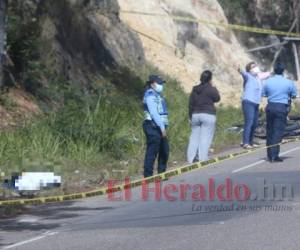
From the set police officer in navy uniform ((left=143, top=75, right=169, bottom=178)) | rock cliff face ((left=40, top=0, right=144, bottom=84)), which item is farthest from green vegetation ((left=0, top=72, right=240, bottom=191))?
rock cliff face ((left=40, top=0, right=144, bottom=84))

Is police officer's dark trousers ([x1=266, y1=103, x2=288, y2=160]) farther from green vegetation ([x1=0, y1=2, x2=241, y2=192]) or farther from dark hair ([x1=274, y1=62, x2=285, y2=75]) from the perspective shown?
green vegetation ([x1=0, y1=2, x2=241, y2=192])

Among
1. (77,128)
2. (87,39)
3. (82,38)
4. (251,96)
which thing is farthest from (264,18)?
(77,128)

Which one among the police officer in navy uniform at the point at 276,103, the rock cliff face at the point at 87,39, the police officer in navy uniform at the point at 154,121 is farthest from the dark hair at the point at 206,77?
the rock cliff face at the point at 87,39

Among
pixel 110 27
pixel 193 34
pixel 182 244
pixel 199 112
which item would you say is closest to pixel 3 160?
pixel 199 112

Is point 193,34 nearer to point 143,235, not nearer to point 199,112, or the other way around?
point 199,112

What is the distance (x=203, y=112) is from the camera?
17953 millimetres

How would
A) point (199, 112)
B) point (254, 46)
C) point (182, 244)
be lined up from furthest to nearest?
1. point (254, 46)
2. point (199, 112)
3. point (182, 244)

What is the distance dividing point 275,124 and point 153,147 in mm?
2920

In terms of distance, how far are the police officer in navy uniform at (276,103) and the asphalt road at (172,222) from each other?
2109 millimetres

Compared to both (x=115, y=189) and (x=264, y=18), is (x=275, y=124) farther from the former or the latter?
(x=264, y=18)

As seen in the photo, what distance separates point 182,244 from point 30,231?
2.44 meters

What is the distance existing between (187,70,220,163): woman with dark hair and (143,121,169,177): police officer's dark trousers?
6.02ft

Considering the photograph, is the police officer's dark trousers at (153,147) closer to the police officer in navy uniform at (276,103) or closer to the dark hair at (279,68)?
the police officer in navy uniform at (276,103)

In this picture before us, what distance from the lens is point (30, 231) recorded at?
1195cm
